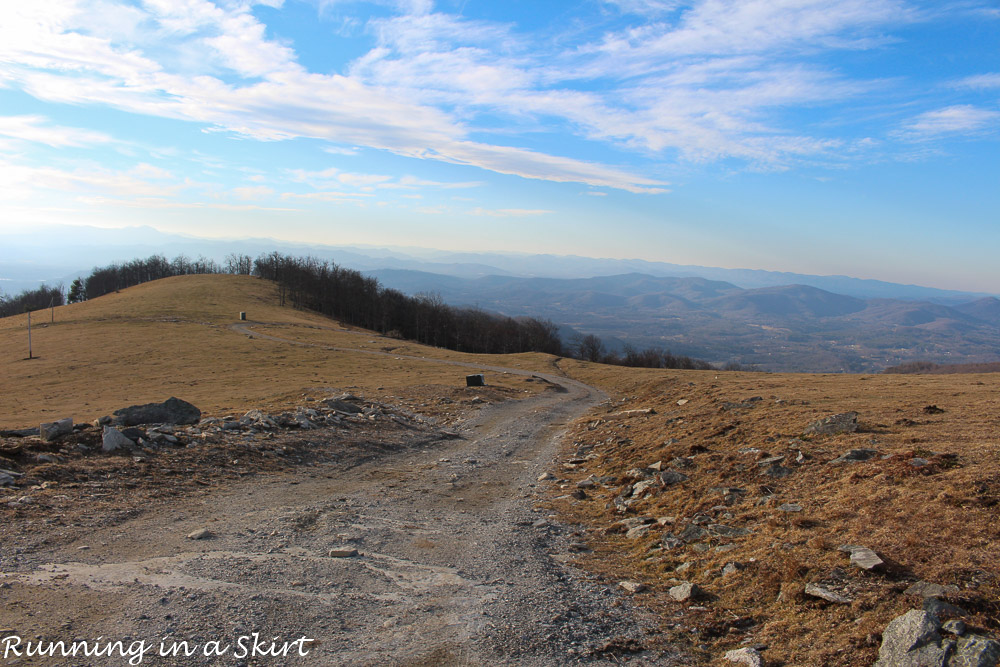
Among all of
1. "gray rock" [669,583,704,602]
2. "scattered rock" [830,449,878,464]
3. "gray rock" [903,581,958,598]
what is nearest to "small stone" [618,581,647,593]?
"gray rock" [669,583,704,602]

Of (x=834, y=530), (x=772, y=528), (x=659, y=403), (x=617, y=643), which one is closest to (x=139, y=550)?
(x=617, y=643)

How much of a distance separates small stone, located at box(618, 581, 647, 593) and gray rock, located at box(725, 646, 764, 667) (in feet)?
5.96

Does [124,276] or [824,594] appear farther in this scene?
[124,276]

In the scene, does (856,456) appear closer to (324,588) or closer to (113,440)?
(324,588)

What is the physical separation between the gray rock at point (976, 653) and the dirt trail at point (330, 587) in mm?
2806

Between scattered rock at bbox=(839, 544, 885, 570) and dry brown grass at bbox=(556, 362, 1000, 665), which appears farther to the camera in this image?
scattered rock at bbox=(839, 544, 885, 570)

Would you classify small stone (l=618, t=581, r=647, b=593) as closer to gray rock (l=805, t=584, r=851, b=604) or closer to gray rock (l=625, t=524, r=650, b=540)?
gray rock (l=625, t=524, r=650, b=540)

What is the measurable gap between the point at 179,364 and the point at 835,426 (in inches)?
1985

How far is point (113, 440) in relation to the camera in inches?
498

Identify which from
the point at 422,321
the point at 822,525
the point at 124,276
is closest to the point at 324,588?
the point at 822,525

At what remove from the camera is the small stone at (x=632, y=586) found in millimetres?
7623

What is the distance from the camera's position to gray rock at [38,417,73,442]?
1234 cm

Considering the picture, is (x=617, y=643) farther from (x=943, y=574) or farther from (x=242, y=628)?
(x=242, y=628)

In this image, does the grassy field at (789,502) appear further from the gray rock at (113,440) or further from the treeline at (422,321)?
the treeline at (422,321)
